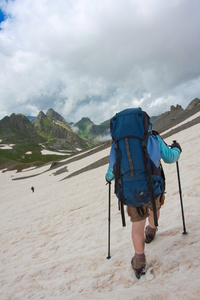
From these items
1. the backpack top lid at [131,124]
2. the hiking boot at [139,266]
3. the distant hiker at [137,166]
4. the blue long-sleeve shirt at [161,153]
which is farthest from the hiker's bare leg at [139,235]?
the backpack top lid at [131,124]

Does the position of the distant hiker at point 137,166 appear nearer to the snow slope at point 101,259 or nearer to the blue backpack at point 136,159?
the blue backpack at point 136,159

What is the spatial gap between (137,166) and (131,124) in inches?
32.9

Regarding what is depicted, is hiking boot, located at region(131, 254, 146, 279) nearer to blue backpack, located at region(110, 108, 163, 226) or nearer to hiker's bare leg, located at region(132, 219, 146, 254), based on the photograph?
hiker's bare leg, located at region(132, 219, 146, 254)

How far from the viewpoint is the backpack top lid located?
3.65m

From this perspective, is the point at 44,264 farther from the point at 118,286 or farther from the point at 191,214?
the point at 191,214

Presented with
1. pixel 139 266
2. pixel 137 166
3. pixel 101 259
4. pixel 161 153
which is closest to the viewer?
pixel 137 166

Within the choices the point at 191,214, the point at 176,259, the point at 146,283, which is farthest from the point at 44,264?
the point at 191,214

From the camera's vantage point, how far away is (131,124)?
3.66m

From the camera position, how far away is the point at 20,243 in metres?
9.22

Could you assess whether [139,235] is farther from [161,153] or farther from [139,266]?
[161,153]

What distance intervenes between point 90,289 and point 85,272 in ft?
2.66

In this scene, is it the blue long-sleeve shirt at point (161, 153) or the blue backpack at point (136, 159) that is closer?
the blue backpack at point (136, 159)

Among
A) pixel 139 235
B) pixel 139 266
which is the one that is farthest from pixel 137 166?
pixel 139 266

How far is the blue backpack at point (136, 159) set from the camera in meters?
3.60
